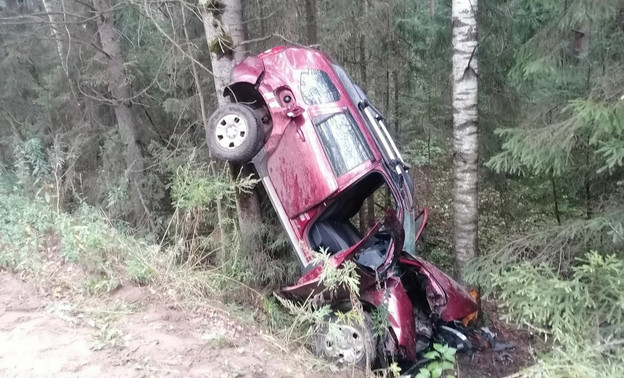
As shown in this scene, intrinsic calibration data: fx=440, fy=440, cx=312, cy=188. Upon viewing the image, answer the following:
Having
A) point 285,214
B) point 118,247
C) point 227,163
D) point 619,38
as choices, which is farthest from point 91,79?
point 619,38

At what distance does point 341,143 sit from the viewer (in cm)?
497

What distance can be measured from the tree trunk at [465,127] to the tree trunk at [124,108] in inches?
221

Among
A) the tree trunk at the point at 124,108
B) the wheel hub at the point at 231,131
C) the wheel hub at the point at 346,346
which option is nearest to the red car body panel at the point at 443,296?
the wheel hub at the point at 346,346

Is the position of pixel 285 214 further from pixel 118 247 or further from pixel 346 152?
pixel 118 247

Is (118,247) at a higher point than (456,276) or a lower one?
higher

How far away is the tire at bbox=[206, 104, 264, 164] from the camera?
16.2ft

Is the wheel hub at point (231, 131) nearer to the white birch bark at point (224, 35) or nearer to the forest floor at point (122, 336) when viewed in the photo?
the white birch bark at point (224, 35)

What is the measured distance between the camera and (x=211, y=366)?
3217 millimetres

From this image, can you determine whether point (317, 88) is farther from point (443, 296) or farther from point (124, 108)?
point (124, 108)

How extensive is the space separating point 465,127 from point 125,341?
14.8 ft

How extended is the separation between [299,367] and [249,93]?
10.7 ft

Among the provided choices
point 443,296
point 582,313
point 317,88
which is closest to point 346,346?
point 443,296

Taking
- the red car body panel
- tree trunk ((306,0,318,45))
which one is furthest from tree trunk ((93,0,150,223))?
the red car body panel

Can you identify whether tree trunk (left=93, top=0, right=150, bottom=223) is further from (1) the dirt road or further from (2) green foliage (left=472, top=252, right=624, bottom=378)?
(2) green foliage (left=472, top=252, right=624, bottom=378)
